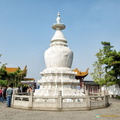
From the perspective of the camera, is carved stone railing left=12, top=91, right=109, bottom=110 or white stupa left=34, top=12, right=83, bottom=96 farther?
white stupa left=34, top=12, right=83, bottom=96

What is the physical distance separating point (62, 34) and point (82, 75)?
20.7 m

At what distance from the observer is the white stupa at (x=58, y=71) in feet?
44.3

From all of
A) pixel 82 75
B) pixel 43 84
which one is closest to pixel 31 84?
pixel 82 75

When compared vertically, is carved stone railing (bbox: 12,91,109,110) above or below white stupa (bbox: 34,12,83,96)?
below

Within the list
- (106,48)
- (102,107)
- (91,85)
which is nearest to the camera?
(102,107)

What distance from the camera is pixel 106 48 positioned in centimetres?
2820

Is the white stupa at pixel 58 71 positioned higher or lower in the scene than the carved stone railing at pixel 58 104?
higher

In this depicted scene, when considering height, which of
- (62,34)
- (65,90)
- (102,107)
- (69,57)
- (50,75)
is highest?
(62,34)

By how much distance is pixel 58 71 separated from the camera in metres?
14.1

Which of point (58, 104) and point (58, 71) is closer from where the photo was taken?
point (58, 104)

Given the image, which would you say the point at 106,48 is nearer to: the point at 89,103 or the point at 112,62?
the point at 112,62

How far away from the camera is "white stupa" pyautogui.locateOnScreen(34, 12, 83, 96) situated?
13.5 metres

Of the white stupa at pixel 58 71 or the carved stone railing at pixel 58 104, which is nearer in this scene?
the carved stone railing at pixel 58 104

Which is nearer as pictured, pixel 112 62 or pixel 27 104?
pixel 27 104
